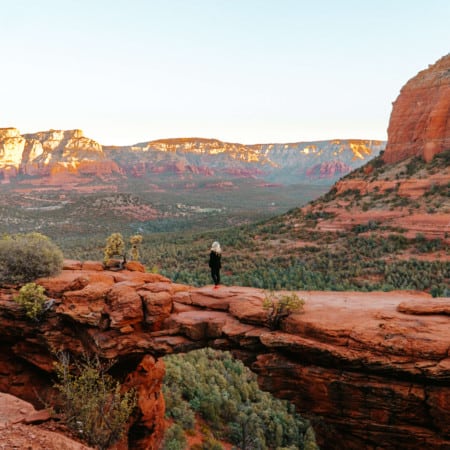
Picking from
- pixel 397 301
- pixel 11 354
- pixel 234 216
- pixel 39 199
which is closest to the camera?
pixel 397 301

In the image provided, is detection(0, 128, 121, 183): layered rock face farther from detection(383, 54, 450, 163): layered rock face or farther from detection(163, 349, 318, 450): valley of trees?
detection(163, 349, 318, 450): valley of trees

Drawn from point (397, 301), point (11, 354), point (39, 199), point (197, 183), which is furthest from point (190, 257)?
point (197, 183)

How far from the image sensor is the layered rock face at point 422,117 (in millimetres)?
48562

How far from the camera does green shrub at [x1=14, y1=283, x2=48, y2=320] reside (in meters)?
11.9

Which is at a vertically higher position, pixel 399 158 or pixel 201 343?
pixel 399 158

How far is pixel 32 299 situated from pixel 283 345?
325 inches

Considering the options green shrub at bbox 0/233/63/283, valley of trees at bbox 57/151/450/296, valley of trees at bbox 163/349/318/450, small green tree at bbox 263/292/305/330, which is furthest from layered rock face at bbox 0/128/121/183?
small green tree at bbox 263/292/305/330

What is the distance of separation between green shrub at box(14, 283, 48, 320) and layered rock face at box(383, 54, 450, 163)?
5013 centimetres

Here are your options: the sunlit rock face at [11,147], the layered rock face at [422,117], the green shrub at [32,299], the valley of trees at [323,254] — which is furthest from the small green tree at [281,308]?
the sunlit rock face at [11,147]

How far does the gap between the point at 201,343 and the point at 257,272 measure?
2372 cm

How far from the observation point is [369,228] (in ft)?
137

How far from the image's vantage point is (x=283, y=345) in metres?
9.68

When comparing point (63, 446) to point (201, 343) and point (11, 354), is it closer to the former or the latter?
point (201, 343)

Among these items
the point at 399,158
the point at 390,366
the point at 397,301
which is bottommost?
the point at 390,366
